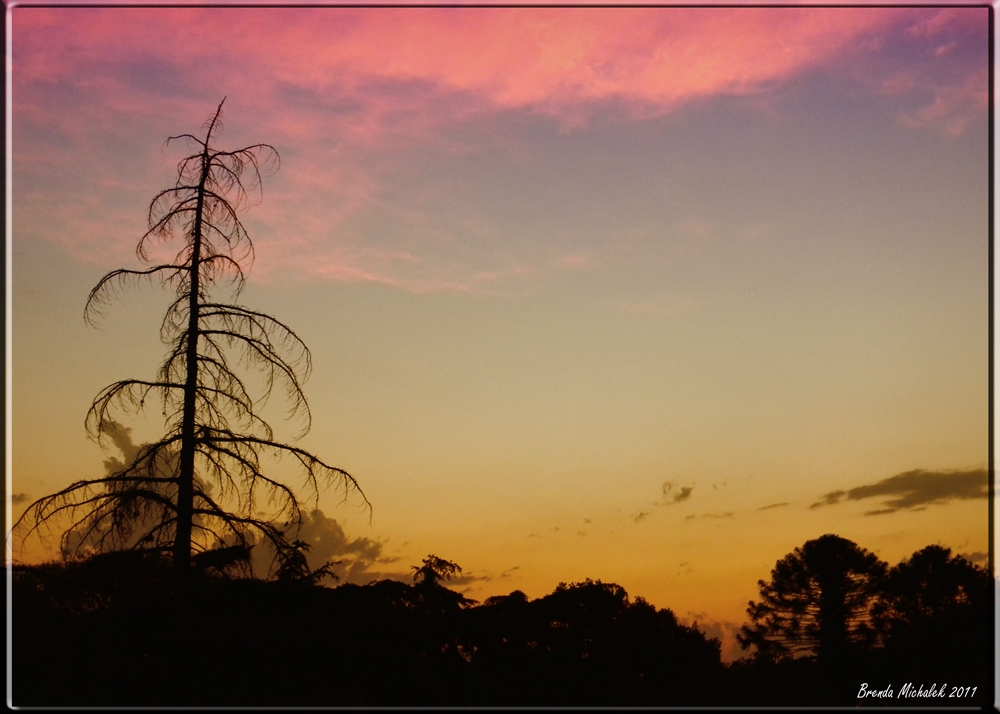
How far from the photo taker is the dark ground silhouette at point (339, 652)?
11398mm

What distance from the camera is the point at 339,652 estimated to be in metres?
12.4

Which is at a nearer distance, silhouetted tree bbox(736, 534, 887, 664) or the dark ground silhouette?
the dark ground silhouette

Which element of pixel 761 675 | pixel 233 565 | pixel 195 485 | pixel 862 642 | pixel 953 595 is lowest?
pixel 862 642

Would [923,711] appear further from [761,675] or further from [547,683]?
[547,683]

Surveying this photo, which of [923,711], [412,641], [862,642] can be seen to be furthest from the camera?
[862,642]

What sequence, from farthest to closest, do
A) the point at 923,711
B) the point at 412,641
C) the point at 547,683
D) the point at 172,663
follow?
the point at 547,683, the point at 412,641, the point at 172,663, the point at 923,711

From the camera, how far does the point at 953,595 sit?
3216 centimetres

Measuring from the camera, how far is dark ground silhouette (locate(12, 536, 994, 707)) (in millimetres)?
11398

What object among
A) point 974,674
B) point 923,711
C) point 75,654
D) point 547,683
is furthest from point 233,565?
point 974,674

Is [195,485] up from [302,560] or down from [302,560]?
up

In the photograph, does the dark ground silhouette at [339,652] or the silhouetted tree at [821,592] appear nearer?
the dark ground silhouette at [339,652]

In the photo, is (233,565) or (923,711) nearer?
(923,711)

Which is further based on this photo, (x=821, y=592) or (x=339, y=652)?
(x=821, y=592)

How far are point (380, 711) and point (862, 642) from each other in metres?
30.5
